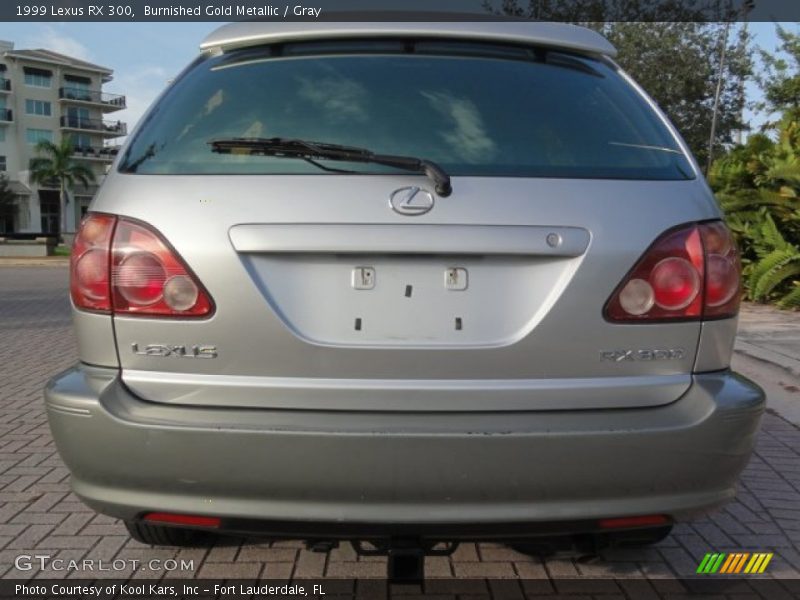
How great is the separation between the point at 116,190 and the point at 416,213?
34.2 inches

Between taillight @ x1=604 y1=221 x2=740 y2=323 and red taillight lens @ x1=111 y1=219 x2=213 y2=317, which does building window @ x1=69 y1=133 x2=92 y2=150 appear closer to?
red taillight lens @ x1=111 y1=219 x2=213 y2=317

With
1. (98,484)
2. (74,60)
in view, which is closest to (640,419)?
(98,484)

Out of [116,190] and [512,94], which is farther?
[512,94]

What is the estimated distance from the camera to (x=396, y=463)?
6.39 feet

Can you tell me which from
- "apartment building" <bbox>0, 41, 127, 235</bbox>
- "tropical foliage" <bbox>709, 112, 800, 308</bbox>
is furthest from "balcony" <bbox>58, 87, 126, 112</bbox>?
"tropical foliage" <bbox>709, 112, 800, 308</bbox>

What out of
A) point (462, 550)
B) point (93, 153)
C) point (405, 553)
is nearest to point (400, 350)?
point (405, 553)

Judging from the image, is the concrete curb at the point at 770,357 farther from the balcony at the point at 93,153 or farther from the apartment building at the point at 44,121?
the balcony at the point at 93,153

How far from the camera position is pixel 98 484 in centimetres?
208

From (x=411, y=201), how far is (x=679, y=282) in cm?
77

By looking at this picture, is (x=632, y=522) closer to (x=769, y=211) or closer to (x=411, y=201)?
(x=411, y=201)

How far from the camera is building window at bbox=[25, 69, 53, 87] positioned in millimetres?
74812

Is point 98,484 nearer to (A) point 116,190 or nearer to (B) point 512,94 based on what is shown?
(A) point 116,190

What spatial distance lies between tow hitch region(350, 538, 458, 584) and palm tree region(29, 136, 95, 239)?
70126 mm

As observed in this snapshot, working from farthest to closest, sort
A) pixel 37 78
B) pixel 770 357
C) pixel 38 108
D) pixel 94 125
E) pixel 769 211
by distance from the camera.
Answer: pixel 94 125
pixel 38 108
pixel 37 78
pixel 769 211
pixel 770 357
